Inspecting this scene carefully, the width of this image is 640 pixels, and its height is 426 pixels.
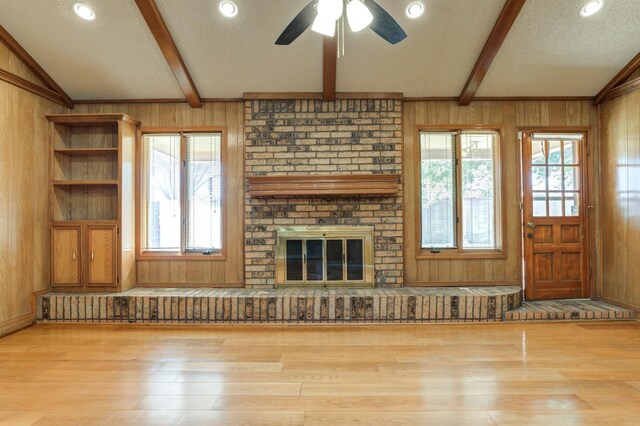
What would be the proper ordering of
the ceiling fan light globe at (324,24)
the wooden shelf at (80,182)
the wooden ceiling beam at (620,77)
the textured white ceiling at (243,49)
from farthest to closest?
1. the wooden shelf at (80,182)
2. the wooden ceiling beam at (620,77)
3. the textured white ceiling at (243,49)
4. the ceiling fan light globe at (324,24)

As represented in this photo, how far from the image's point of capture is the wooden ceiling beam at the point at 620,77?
3.66 meters

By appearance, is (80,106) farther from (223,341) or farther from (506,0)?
(506,0)

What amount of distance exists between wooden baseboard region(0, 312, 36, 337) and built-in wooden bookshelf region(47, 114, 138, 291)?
37cm

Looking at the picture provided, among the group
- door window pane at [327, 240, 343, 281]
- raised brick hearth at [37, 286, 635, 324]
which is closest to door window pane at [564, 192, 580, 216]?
raised brick hearth at [37, 286, 635, 324]

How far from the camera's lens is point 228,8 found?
3.16 meters

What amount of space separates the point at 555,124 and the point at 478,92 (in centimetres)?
99

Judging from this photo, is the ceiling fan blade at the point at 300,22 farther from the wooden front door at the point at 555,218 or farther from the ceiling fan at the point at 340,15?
the wooden front door at the point at 555,218

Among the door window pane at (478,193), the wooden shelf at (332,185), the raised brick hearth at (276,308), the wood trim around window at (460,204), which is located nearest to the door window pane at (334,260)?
the raised brick hearth at (276,308)

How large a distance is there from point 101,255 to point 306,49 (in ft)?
9.95

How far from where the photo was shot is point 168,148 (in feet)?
14.3

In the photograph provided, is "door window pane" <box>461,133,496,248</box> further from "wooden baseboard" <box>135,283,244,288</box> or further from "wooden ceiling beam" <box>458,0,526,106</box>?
"wooden baseboard" <box>135,283,244,288</box>

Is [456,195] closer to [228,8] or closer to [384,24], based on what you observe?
[384,24]

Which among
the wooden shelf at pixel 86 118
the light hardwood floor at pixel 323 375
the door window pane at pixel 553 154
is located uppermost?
the wooden shelf at pixel 86 118

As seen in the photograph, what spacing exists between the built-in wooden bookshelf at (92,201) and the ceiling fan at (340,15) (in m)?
2.55
